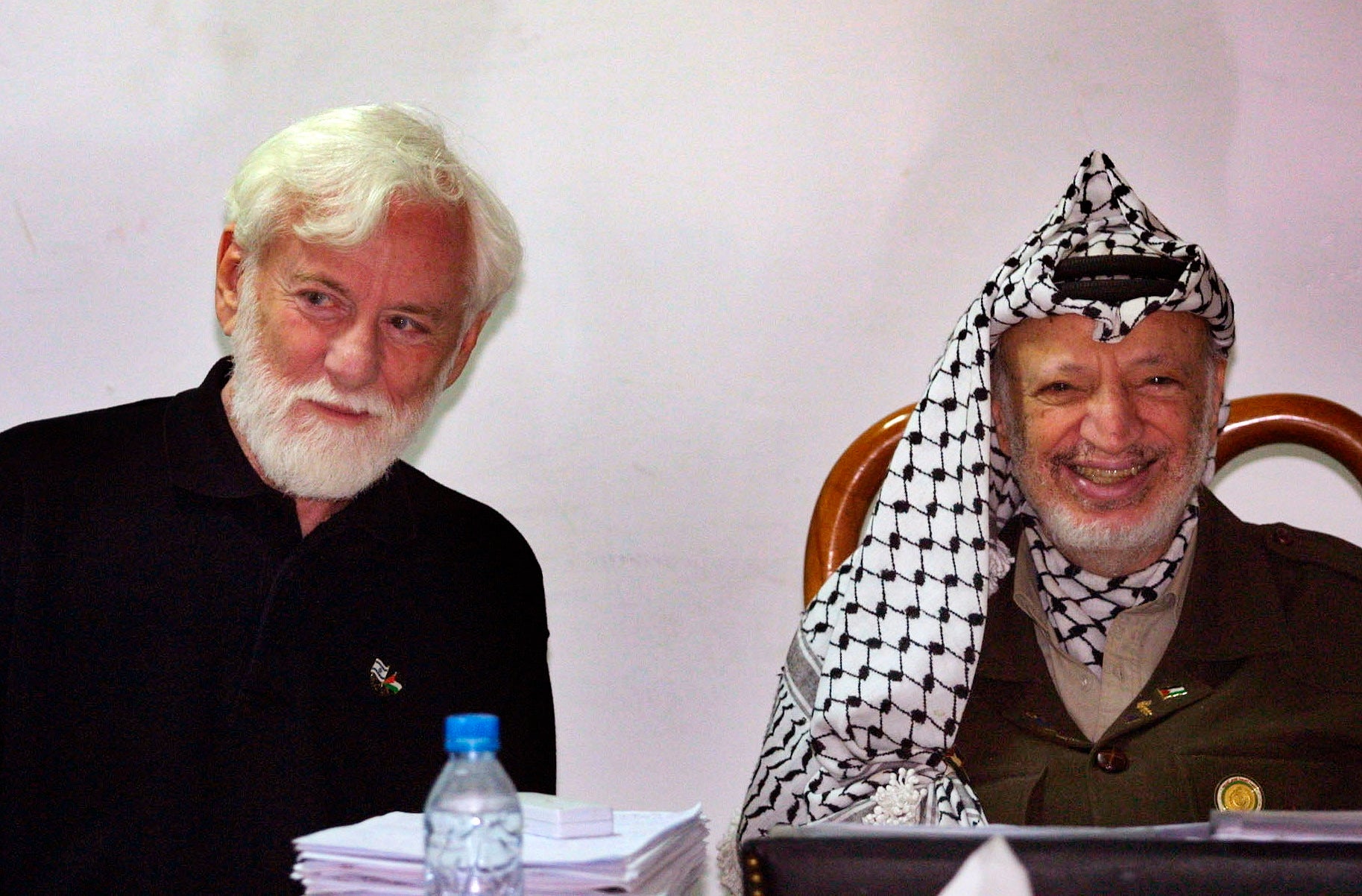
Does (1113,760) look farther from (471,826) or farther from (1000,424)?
(471,826)

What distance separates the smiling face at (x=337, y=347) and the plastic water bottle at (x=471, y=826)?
1.00 meters

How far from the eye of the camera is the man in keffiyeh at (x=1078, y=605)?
1.96m

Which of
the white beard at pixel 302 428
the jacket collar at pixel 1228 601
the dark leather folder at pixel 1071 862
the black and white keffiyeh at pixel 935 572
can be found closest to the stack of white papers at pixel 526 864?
the dark leather folder at pixel 1071 862

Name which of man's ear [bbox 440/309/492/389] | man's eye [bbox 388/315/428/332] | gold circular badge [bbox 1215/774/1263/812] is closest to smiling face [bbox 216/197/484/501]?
man's eye [bbox 388/315/428/332]

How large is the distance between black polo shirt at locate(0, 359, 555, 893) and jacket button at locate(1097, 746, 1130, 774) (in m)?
0.95

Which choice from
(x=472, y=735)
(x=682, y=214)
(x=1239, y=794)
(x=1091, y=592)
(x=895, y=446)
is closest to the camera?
(x=472, y=735)

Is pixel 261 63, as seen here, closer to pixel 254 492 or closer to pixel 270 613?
pixel 254 492

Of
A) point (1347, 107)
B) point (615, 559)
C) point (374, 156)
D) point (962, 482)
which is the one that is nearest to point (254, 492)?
point (374, 156)

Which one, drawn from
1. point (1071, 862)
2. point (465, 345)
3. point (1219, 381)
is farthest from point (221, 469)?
point (1219, 381)

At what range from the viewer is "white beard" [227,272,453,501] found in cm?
212

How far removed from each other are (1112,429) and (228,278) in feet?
4.95

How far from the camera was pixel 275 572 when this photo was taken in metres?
2.07

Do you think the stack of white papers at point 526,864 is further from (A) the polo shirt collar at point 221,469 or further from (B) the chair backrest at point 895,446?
(B) the chair backrest at point 895,446

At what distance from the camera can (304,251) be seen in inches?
84.2
